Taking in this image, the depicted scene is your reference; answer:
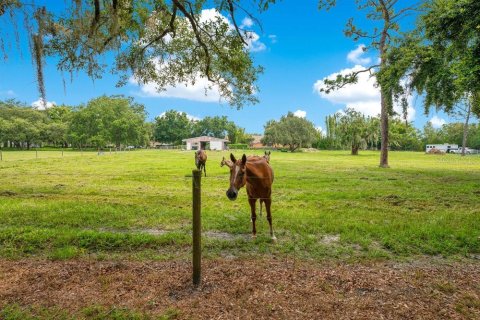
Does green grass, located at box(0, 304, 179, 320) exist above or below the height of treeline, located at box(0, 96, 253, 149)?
below

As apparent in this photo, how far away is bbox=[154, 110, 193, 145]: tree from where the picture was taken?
112 metres

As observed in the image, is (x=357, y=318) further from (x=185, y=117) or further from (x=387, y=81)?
(x=185, y=117)

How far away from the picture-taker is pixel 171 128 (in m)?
112

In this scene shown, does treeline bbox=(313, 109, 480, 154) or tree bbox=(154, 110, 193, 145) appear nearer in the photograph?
treeline bbox=(313, 109, 480, 154)

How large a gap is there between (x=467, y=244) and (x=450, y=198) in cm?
514

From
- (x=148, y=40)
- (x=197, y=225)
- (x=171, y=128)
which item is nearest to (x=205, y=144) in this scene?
(x=171, y=128)

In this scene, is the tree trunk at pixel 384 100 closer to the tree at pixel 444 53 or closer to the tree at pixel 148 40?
the tree at pixel 444 53

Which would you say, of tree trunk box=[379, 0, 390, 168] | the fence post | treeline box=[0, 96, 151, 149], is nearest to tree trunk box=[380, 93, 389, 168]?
tree trunk box=[379, 0, 390, 168]

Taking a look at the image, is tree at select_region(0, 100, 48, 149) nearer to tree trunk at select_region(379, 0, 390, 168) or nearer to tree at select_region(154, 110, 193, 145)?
tree at select_region(154, 110, 193, 145)

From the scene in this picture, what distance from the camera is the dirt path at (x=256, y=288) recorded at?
3404mm

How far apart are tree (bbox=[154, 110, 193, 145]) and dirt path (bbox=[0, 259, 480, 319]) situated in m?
110

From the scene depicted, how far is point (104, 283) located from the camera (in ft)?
13.2

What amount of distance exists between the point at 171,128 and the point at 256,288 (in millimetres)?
111722

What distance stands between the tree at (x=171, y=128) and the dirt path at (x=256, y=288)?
360 ft
